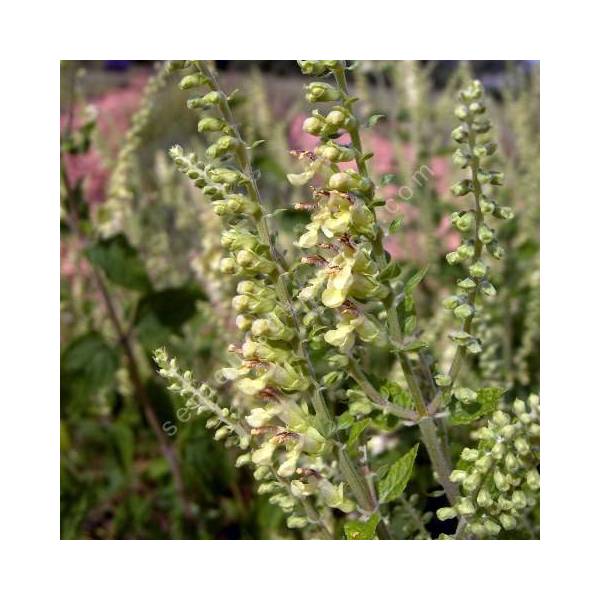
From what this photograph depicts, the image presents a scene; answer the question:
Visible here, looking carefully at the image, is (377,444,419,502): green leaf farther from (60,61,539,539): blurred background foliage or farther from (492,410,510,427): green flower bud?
(60,61,539,539): blurred background foliage

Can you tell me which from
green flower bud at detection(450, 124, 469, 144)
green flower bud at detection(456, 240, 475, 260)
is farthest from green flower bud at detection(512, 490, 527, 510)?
green flower bud at detection(450, 124, 469, 144)

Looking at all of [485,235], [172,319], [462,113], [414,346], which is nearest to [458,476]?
[414,346]

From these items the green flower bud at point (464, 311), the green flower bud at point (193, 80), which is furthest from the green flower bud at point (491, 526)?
the green flower bud at point (193, 80)

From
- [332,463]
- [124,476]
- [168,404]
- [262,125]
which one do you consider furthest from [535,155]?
[332,463]

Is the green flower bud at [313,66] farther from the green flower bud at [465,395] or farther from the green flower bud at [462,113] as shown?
the green flower bud at [465,395]

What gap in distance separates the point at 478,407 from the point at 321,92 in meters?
0.37

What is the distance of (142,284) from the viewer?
183 cm

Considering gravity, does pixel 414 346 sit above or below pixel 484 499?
above

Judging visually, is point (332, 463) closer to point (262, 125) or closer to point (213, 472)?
point (213, 472)

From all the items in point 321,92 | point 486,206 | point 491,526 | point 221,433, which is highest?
point 321,92

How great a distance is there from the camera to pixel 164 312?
1.84m

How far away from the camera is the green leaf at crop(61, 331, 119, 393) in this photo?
71.4 inches

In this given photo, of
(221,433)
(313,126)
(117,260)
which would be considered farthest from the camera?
(117,260)

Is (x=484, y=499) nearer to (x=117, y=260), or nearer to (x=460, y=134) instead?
(x=460, y=134)
